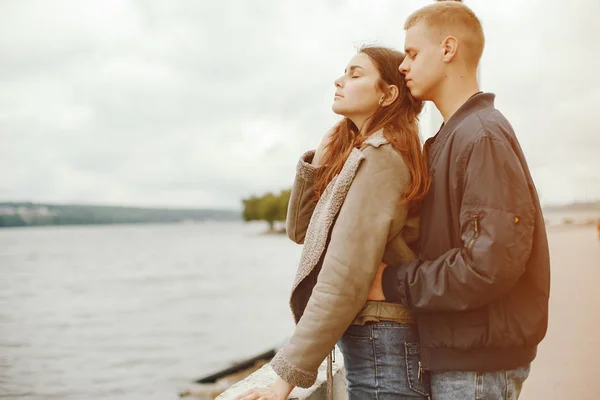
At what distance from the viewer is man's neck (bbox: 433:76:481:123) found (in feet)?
6.93

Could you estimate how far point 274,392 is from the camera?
6.70 ft

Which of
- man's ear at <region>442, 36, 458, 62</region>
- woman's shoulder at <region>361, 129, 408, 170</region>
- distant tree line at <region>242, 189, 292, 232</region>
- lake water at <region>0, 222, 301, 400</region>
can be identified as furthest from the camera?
distant tree line at <region>242, 189, 292, 232</region>

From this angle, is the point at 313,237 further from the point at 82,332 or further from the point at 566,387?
the point at 82,332

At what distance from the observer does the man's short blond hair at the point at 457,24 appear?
6.91ft

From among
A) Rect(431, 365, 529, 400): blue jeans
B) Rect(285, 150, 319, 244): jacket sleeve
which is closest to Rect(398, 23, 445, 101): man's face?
Rect(285, 150, 319, 244): jacket sleeve

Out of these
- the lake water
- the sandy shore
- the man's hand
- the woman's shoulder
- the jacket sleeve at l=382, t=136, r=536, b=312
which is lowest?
the lake water

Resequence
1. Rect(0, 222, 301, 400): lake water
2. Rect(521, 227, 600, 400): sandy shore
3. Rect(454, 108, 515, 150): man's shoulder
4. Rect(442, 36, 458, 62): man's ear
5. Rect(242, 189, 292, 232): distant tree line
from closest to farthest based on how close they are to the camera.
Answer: Rect(454, 108, 515, 150): man's shoulder < Rect(442, 36, 458, 62): man's ear < Rect(521, 227, 600, 400): sandy shore < Rect(0, 222, 301, 400): lake water < Rect(242, 189, 292, 232): distant tree line

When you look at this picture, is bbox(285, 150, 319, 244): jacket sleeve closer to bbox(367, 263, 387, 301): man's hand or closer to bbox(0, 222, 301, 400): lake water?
bbox(367, 263, 387, 301): man's hand

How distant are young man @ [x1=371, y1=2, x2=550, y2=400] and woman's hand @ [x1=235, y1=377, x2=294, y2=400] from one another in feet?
1.39

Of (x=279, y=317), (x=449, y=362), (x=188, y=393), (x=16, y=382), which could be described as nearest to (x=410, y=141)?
(x=449, y=362)

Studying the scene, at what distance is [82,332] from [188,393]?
1508 cm

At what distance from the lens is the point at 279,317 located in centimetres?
2334

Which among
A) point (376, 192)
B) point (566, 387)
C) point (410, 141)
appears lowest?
point (566, 387)

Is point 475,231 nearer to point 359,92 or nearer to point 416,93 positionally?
point 416,93
